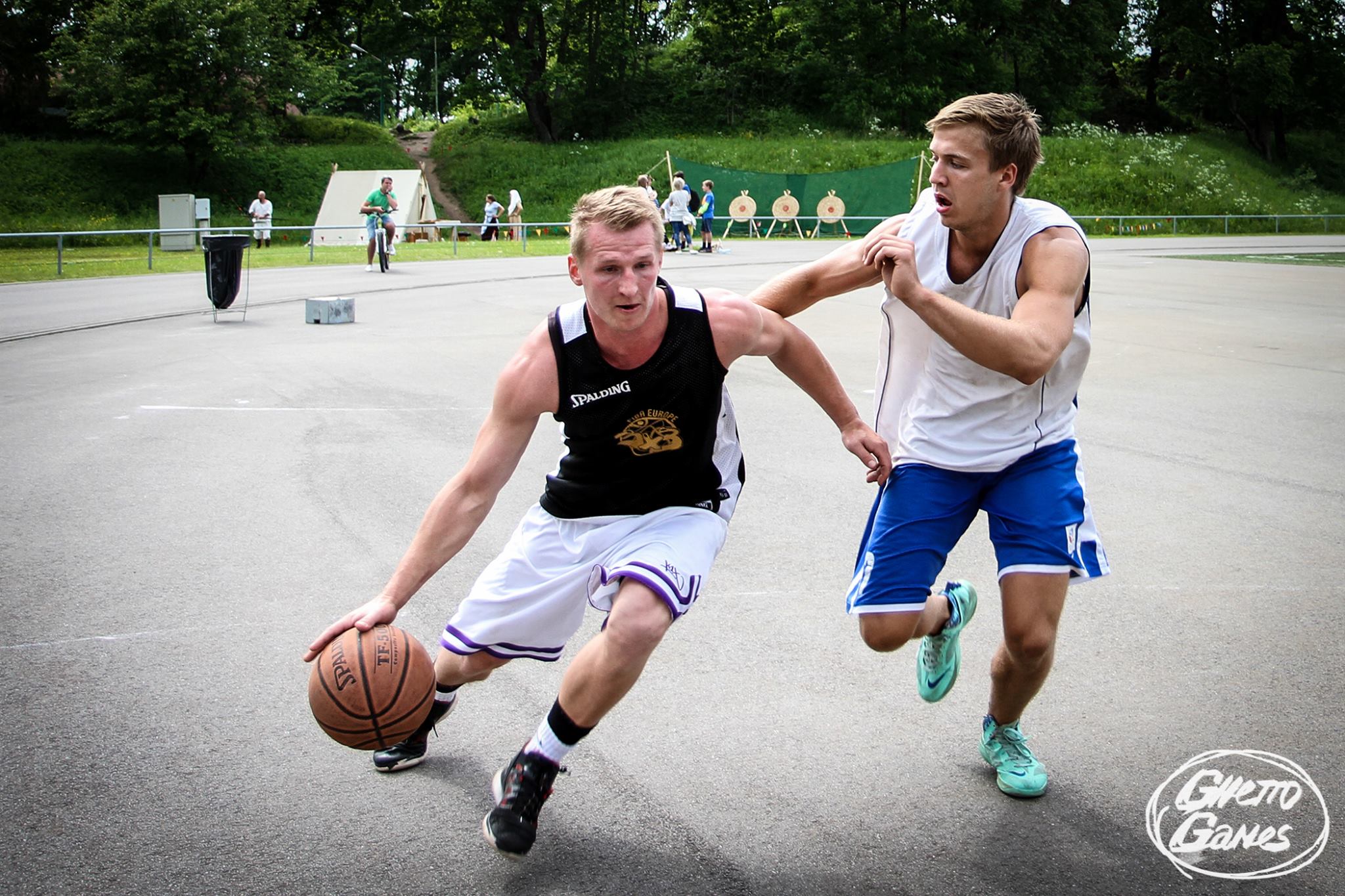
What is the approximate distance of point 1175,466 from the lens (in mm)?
8164

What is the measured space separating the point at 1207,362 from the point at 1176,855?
33.8ft

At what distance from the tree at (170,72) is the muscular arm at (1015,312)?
141 ft

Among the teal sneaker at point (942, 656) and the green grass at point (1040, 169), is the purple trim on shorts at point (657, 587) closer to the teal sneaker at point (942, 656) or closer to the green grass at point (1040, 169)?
the teal sneaker at point (942, 656)

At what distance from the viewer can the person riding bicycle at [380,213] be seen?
2569 cm

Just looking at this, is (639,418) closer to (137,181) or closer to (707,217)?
(707,217)

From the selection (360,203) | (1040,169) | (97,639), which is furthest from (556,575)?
(1040,169)

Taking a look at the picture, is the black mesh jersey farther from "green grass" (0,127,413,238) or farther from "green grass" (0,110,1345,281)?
"green grass" (0,110,1345,281)

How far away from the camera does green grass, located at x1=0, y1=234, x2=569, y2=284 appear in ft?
84.2

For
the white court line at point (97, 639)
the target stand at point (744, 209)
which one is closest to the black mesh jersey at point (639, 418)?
the white court line at point (97, 639)

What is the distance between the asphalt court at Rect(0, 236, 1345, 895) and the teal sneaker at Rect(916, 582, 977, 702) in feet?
0.50

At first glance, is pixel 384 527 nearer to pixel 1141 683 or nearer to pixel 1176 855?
pixel 1141 683

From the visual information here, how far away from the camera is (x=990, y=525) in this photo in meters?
3.82

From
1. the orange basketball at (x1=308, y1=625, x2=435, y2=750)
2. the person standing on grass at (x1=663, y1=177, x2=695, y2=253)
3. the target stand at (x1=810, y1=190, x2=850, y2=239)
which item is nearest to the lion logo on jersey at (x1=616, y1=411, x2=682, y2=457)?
the orange basketball at (x1=308, y1=625, x2=435, y2=750)

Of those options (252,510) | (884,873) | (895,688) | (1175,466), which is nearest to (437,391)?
(252,510)
